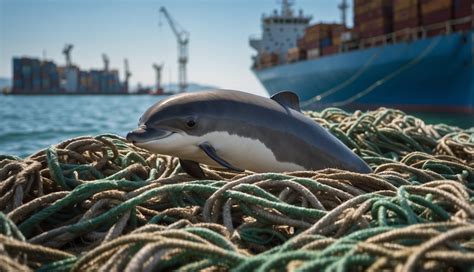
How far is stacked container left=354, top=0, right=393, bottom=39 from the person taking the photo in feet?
93.5

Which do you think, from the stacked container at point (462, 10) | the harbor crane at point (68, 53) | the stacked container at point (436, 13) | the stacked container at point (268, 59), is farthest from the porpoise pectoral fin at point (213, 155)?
the harbor crane at point (68, 53)

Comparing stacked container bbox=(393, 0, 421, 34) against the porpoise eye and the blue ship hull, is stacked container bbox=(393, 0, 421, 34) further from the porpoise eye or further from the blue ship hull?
the porpoise eye

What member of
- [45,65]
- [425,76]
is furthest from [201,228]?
[45,65]

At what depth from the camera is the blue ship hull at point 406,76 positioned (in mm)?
21297

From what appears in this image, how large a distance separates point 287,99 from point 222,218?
1.59 metres

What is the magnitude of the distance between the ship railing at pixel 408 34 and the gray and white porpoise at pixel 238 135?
19.5 meters

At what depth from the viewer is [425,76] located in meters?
23.0

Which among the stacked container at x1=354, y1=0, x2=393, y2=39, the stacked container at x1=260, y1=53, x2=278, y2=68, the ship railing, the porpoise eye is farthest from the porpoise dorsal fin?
the stacked container at x1=260, y1=53, x2=278, y2=68

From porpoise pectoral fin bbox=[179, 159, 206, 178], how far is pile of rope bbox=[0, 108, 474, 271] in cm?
12

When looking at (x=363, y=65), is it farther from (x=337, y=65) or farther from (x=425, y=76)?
(x=425, y=76)

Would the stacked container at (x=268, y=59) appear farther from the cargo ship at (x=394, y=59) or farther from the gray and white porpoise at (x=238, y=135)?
the gray and white porpoise at (x=238, y=135)

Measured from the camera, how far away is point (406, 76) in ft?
78.6

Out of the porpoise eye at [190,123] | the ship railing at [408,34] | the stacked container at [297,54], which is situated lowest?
the porpoise eye at [190,123]

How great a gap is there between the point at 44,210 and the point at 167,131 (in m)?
1.02
